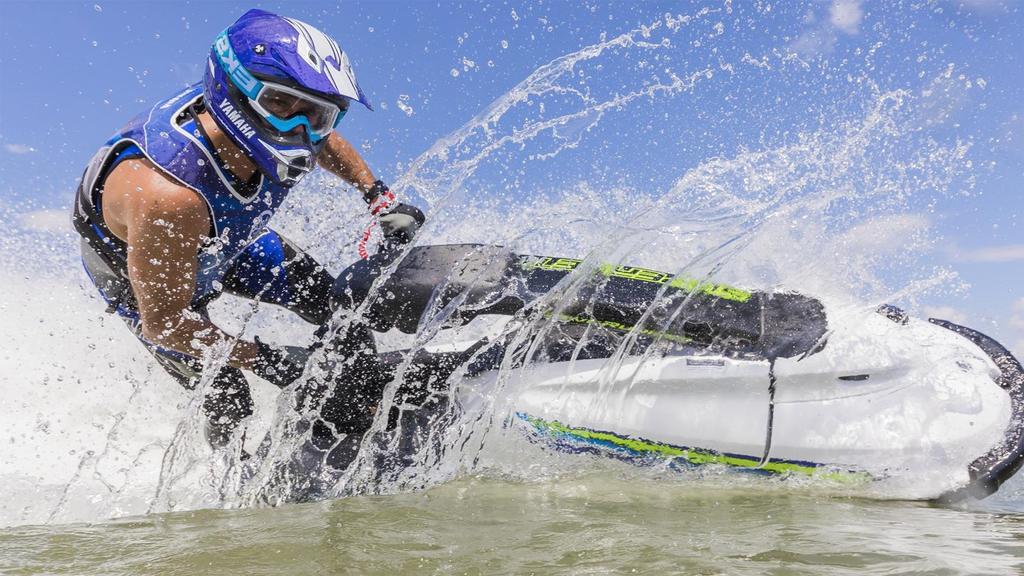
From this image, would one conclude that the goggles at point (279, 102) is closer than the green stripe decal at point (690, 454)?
Yes

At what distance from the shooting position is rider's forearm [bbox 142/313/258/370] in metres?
2.69

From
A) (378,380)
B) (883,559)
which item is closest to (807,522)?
(883,559)

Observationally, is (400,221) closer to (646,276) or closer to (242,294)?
(242,294)

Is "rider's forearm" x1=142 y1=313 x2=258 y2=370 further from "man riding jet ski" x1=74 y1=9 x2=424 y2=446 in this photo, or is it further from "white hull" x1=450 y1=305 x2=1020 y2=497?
"white hull" x1=450 y1=305 x2=1020 y2=497

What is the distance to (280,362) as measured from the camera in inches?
118

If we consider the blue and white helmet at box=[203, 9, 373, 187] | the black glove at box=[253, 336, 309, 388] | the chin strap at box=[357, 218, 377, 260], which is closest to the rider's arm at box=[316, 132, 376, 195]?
the chin strap at box=[357, 218, 377, 260]

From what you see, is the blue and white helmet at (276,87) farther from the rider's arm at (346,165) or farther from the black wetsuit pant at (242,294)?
the rider's arm at (346,165)

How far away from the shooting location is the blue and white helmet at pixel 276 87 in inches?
110

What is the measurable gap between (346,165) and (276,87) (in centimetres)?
109

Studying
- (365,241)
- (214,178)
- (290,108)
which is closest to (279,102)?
(290,108)

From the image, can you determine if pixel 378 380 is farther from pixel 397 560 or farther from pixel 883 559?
pixel 883 559

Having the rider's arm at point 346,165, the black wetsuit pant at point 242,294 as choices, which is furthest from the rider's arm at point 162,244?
the rider's arm at point 346,165

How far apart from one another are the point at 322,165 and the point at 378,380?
1.40 metres

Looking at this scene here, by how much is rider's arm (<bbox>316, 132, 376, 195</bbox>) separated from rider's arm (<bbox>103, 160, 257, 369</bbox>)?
3.99ft
